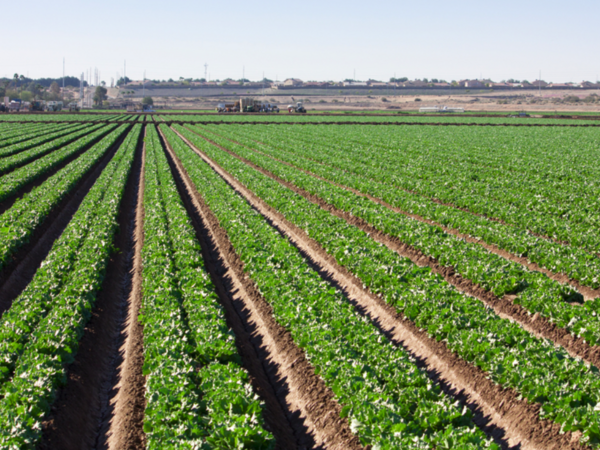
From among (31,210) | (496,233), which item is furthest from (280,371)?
(31,210)

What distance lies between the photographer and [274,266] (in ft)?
42.2

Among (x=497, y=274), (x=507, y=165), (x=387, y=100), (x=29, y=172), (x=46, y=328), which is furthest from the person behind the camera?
(x=387, y=100)

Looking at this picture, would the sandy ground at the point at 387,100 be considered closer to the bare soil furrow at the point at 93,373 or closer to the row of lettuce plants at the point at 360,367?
the bare soil furrow at the point at 93,373

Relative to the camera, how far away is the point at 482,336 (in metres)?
8.74

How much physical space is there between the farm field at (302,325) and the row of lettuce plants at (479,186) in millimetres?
151

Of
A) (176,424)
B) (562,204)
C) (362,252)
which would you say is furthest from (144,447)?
(562,204)

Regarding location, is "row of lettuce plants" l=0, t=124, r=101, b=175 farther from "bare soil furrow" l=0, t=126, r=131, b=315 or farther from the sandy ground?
the sandy ground

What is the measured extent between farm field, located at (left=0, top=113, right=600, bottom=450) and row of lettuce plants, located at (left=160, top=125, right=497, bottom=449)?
0.12 ft

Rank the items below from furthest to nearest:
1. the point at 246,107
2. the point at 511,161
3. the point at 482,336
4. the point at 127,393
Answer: the point at 246,107, the point at 511,161, the point at 482,336, the point at 127,393

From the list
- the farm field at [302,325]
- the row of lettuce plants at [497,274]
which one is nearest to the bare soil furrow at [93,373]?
the farm field at [302,325]

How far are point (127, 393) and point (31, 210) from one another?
506 inches

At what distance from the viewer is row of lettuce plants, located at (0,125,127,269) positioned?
1504 cm

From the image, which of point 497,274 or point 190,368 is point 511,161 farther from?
point 190,368

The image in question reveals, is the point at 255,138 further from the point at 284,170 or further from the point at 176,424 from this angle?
the point at 176,424
